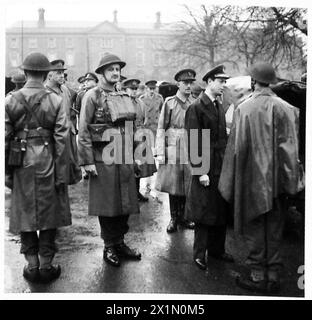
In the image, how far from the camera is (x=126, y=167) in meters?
4.30

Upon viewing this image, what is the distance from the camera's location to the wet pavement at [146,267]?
375 centimetres

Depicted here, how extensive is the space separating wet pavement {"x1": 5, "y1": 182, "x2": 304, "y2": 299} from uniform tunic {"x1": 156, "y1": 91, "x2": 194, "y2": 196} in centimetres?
62

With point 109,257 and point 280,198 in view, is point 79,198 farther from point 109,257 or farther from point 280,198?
point 280,198

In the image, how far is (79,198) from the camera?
277 inches

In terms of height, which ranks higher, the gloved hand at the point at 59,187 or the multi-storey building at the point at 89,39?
the multi-storey building at the point at 89,39

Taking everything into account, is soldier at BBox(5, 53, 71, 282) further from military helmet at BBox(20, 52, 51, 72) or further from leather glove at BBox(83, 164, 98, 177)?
leather glove at BBox(83, 164, 98, 177)

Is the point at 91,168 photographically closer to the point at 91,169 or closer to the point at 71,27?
the point at 91,169

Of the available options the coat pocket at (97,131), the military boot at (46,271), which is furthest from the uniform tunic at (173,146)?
the military boot at (46,271)

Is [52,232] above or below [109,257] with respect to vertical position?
above

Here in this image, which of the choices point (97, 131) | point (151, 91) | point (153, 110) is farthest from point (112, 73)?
point (151, 91)

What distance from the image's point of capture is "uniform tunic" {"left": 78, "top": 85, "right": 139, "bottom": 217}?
13.5 feet

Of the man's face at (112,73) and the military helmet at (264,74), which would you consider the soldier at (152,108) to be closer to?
the man's face at (112,73)

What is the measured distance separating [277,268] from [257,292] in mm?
299
